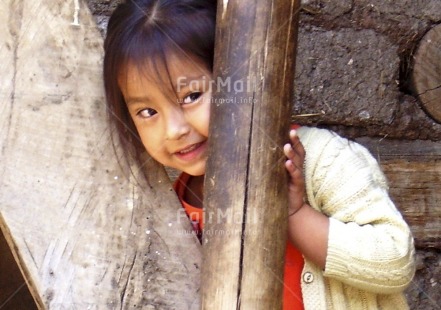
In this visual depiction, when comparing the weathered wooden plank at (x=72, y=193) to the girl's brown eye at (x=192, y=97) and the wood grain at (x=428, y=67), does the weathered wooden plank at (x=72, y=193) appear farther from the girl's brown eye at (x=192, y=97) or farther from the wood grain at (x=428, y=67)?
the wood grain at (x=428, y=67)

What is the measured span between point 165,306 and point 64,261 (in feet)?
0.54

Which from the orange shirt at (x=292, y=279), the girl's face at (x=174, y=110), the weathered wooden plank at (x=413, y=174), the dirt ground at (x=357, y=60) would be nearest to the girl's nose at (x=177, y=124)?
the girl's face at (x=174, y=110)

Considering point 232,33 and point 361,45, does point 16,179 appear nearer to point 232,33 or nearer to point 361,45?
point 232,33

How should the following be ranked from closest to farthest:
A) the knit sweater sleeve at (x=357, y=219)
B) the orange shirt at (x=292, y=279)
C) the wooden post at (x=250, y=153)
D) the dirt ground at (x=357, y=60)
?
the wooden post at (x=250, y=153), the knit sweater sleeve at (x=357, y=219), the orange shirt at (x=292, y=279), the dirt ground at (x=357, y=60)

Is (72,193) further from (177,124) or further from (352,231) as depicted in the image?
(352,231)

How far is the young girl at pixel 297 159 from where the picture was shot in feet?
4.61

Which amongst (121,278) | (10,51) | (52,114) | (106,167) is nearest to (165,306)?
(121,278)

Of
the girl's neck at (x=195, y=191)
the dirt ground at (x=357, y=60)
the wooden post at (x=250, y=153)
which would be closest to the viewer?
the wooden post at (x=250, y=153)

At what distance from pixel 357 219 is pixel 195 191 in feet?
1.21

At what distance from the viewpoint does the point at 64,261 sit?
1.41 metres

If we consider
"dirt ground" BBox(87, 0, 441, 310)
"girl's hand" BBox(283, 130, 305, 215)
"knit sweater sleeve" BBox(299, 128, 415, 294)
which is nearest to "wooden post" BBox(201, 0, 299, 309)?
"girl's hand" BBox(283, 130, 305, 215)

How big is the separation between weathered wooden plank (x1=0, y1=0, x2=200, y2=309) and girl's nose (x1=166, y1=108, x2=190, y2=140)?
61mm

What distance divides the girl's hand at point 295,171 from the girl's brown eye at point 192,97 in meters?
0.18

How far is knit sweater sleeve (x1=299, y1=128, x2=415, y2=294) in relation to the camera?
4.59 feet
